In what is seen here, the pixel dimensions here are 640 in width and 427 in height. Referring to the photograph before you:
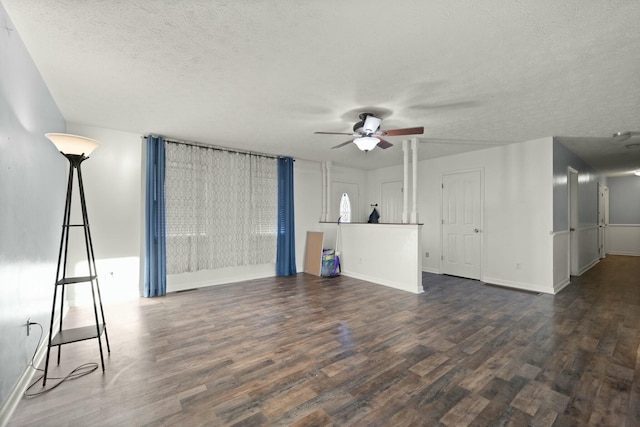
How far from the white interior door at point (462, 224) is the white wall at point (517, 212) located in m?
0.14

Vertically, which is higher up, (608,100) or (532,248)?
(608,100)

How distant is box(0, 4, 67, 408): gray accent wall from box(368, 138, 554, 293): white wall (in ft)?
20.5

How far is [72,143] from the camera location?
2182mm

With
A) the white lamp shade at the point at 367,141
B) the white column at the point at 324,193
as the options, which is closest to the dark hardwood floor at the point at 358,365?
the white lamp shade at the point at 367,141

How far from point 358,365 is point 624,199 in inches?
449

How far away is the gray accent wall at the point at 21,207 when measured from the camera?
180cm

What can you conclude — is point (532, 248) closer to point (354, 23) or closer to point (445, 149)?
point (445, 149)

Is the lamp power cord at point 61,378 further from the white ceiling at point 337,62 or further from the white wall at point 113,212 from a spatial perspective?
the white ceiling at point 337,62

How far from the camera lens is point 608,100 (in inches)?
119

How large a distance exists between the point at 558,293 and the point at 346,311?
141 inches

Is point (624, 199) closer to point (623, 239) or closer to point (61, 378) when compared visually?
point (623, 239)

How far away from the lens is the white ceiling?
178 centimetres

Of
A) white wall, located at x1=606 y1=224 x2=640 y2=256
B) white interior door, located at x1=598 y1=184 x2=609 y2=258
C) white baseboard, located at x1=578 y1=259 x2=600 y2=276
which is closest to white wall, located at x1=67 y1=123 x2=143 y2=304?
white baseboard, located at x1=578 y1=259 x2=600 y2=276

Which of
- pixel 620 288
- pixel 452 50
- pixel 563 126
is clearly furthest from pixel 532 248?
pixel 452 50
